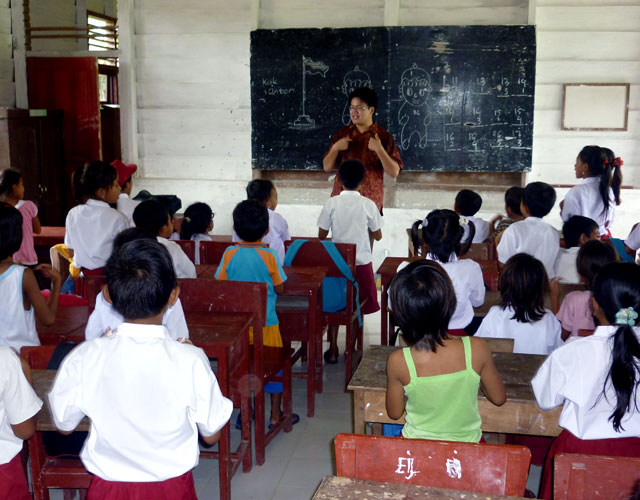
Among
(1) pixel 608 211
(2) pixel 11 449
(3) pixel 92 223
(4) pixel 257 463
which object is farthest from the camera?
(1) pixel 608 211

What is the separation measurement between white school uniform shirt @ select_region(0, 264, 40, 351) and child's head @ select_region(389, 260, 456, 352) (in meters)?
1.44

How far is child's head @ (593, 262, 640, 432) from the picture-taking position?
1801mm

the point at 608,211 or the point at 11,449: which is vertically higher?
the point at 608,211

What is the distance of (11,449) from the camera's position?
5.77ft

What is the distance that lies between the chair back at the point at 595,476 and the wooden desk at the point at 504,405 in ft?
1.82

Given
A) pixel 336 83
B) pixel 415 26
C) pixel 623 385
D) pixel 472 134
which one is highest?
pixel 415 26

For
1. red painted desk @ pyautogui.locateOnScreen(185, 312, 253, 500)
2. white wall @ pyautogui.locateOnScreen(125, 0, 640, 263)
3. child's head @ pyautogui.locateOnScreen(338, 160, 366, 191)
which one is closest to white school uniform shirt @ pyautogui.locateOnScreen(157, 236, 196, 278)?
red painted desk @ pyautogui.locateOnScreen(185, 312, 253, 500)

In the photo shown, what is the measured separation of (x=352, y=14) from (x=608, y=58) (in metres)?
2.26

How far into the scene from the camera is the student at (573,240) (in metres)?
A: 3.50

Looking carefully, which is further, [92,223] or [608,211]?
[608,211]

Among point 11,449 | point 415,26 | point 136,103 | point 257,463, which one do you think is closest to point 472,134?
point 415,26

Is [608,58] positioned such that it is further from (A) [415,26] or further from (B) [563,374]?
(B) [563,374]

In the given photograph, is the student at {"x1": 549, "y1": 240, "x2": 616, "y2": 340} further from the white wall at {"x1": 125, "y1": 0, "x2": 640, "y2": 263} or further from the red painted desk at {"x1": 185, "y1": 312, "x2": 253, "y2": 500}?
the white wall at {"x1": 125, "y1": 0, "x2": 640, "y2": 263}

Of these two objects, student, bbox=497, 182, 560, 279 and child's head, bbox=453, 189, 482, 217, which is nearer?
student, bbox=497, 182, 560, 279
